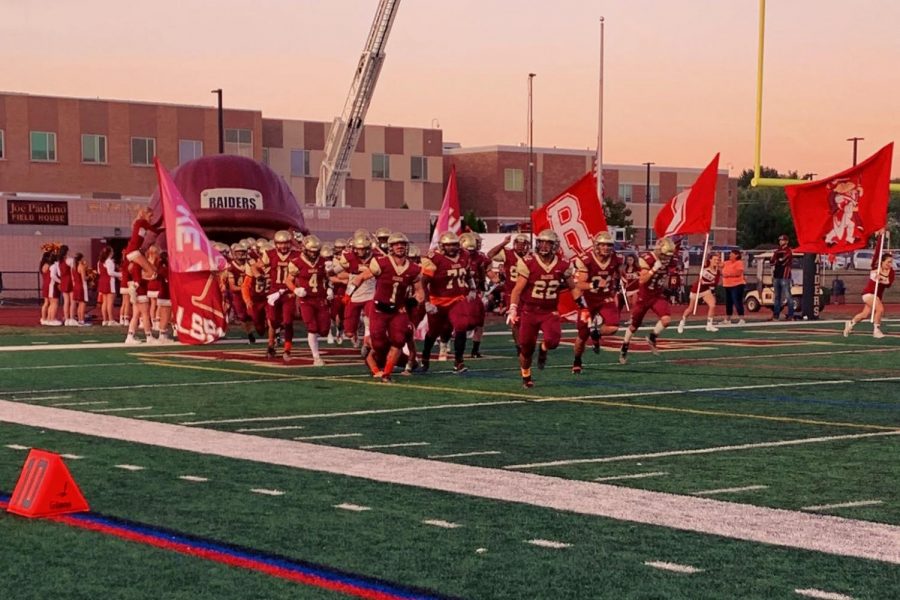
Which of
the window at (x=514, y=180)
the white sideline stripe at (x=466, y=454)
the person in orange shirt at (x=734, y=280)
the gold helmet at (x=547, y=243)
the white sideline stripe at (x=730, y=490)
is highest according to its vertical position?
the window at (x=514, y=180)

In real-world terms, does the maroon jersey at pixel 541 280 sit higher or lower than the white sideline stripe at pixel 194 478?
higher

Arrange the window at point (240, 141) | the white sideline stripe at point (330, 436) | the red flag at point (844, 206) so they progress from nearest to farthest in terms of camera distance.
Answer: the white sideline stripe at point (330, 436) → the red flag at point (844, 206) → the window at point (240, 141)

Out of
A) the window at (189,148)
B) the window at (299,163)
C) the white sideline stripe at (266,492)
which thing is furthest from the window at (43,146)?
the white sideline stripe at (266,492)

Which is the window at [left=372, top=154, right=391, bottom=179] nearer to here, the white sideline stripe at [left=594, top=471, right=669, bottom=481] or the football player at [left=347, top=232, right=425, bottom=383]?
the football player at [left=347, top=232, right=425, bottom=383]

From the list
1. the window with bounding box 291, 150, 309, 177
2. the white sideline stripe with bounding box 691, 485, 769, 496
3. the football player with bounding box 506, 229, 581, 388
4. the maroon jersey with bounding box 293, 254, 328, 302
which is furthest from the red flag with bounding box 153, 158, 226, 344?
the window with bounding box 291, 150, 309, 177

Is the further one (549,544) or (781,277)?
(781,277)

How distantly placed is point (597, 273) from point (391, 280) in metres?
3.25

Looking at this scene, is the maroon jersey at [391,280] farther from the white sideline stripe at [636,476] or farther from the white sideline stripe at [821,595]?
the white sideline stripe at [821,595]

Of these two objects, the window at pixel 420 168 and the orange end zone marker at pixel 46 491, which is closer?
the orange end zone marker at pixel 46 491

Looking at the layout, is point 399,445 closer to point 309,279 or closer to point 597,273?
point 597,273

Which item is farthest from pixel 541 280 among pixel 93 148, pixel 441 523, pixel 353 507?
pixel 93 148

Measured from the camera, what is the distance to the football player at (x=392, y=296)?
48.0 ft

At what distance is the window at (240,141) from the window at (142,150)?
4.09 m

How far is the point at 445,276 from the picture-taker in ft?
53.8
